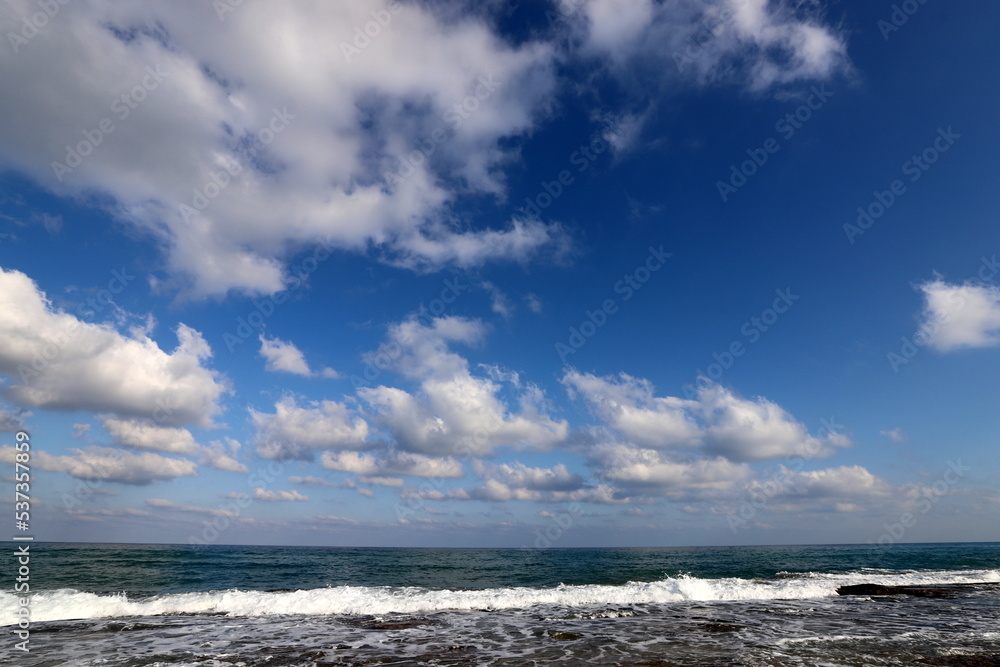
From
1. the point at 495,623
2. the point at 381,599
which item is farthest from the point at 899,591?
the point at 381,599

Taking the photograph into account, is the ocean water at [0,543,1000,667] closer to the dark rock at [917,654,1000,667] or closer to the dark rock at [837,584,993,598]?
the dark rock at [917,654,1000,667]

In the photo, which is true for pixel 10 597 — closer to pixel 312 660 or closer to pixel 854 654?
pixel 312 660

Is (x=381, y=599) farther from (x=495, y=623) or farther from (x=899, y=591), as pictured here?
(x=899, y=591)

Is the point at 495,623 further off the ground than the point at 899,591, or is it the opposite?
the point at 495,623

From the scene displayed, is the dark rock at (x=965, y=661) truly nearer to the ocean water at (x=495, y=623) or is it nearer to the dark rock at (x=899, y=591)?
the ocean water at (x=495, y=623)

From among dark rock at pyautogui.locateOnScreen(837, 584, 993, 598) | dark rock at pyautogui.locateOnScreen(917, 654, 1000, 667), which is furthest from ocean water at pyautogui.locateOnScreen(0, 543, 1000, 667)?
dark rock at pyautogui.locateOnScreen(837, 584, 993, 598)

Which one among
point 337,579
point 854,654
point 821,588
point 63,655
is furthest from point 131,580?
point 821,588

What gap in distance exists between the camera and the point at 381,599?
29.6m

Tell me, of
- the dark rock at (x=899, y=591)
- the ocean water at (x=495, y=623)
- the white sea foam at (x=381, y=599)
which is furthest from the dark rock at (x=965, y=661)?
the dark rock at (x=899, y=591)

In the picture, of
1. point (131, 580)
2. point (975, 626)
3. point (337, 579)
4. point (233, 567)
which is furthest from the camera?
point (233, 567)

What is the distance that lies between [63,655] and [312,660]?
885 cm

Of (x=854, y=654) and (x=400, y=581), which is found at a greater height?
(x=854, y=654)

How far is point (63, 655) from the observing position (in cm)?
1616

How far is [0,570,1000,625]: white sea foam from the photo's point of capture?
25.7 metres
